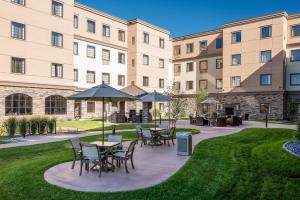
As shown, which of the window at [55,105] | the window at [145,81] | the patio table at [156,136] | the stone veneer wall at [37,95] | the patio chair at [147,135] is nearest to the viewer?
the patio chair at [147,135]

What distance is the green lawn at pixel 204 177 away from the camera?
7.01 metres

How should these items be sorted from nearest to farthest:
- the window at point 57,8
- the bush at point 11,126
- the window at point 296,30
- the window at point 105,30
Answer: the bush at point 11,126, the window at point 57,8, the window at point 296,30, the window at point 105,30

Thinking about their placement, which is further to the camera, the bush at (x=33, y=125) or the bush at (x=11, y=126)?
the bush at (x=33, y=125)

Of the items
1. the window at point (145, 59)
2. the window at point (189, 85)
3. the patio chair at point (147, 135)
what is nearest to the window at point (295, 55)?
the window at point (189, 85)

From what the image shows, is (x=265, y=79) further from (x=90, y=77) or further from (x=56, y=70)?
(x=56, y=70)

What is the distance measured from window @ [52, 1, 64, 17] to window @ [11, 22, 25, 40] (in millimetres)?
4367

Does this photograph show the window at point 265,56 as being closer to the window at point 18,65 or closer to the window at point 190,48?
the window at point 190,48

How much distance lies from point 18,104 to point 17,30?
7.57 meters

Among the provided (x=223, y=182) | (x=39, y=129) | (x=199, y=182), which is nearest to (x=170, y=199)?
(x=199, y=182)

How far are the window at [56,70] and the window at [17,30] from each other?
4.47m

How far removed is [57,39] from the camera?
30.3 m

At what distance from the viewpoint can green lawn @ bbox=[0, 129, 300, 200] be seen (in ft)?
23.0

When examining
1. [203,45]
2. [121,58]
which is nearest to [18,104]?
[121,58]

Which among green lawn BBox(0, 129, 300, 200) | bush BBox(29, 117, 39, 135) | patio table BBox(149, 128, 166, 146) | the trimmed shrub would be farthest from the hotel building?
patio table BBox(149, 128, 166, 146)
